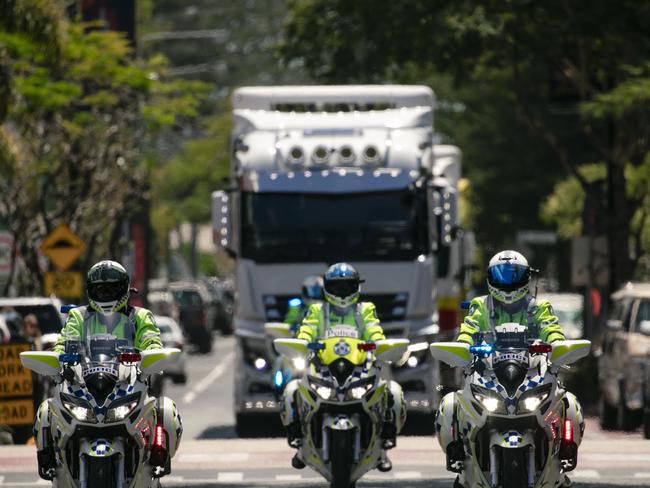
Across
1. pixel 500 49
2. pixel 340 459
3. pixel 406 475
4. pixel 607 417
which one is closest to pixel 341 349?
pixel 340 459

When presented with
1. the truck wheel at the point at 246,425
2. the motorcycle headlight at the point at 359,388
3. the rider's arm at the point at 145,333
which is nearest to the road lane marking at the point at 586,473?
the motorcycle headlight at the point at 359,388

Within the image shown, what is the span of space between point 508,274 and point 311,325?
2640 mm

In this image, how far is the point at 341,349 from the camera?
13070mm

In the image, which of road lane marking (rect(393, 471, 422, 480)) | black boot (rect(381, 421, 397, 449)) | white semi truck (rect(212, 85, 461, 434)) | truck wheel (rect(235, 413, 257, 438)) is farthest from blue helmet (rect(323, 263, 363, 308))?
truck wheel (rect(235, 413, 257, 438))

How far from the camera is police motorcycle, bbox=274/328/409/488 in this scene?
12891 mm

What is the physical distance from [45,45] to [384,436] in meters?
10.0

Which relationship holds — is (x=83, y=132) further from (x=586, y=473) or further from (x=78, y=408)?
(x=78, y=408)

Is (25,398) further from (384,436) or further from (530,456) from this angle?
(530,456)

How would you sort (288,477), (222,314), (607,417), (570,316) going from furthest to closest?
(222,314)
(570,316)
(607,417)
(288,477)

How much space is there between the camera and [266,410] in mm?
21234

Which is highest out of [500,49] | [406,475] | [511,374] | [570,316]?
[500,49]

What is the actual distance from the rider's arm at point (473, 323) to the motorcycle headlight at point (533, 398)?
77cm

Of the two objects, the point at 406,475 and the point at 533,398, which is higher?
the point at 533,398

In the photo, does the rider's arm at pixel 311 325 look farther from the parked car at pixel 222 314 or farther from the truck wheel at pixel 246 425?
the parked car at pixel 222 314
